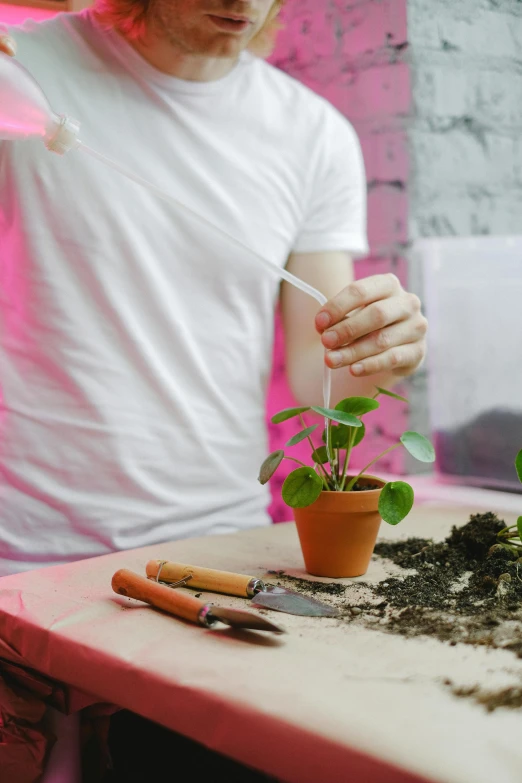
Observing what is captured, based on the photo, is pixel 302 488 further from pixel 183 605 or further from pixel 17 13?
pixel 17 13

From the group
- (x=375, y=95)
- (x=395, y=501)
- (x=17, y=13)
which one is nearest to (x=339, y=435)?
(x=395, y=501)

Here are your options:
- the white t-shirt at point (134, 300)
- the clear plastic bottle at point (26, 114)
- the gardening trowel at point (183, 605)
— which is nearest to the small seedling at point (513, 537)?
the gardening trowel at point (183, 605)

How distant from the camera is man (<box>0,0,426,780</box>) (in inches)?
43.6

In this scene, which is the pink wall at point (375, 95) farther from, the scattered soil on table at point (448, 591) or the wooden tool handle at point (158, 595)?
the wooden tool handle at point (158, 595)

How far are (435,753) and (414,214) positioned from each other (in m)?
1.23

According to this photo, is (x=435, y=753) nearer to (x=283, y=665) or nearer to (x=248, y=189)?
(x=283, y=665)

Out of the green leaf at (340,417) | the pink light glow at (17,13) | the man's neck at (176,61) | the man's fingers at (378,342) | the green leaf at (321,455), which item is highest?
the pink light glow at (17,13)

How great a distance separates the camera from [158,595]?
0.71 m

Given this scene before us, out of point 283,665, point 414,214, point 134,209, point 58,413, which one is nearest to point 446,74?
point 414,214

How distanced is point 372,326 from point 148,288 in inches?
15.0

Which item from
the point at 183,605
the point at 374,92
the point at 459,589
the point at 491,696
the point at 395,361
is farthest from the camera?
the point at 374,92

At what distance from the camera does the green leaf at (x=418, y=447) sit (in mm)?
804

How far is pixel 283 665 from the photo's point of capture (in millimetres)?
594

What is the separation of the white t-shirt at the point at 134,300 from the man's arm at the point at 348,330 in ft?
0.16
